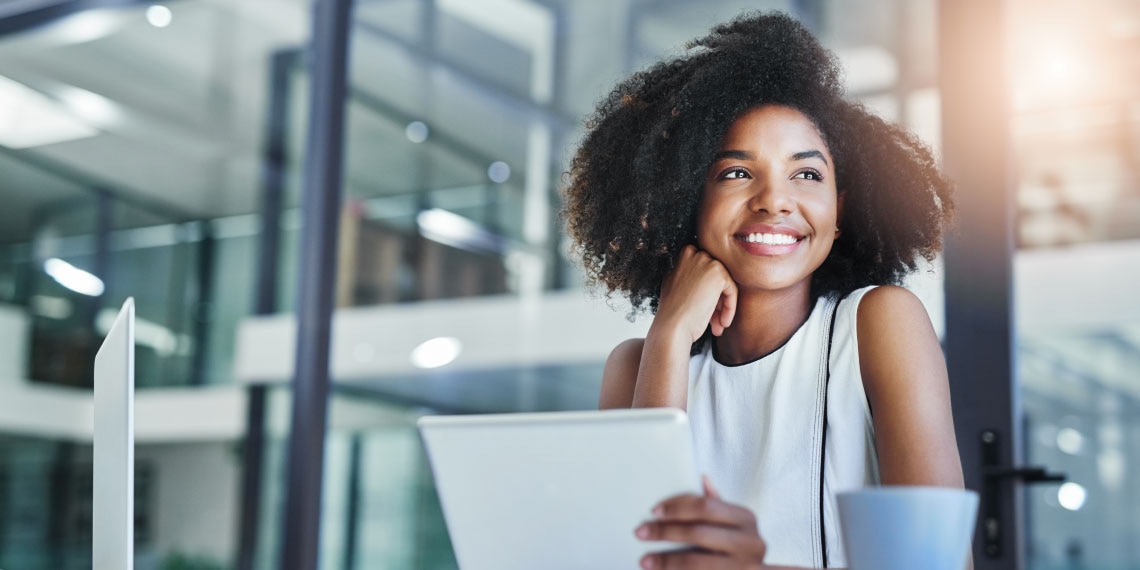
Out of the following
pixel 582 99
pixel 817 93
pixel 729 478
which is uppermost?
pixel 582 99

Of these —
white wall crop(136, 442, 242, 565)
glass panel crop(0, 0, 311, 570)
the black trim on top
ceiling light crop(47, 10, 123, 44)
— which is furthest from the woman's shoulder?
ceiling light crop(47, 10, 123, 44)

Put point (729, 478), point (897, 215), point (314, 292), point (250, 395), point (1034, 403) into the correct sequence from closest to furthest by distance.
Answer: point (729, 478) → point (897, 215) → point (1034, 403) → point (314, 292) → point (250, 395)

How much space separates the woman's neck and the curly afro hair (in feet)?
0.12

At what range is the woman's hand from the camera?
0.82 meters

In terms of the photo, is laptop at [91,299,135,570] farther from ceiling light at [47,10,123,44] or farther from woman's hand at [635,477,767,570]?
ceiling light at [47,10,123,44]

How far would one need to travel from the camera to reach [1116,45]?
7.68 ft

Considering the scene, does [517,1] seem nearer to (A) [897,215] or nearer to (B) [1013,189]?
(B) [1013,189]

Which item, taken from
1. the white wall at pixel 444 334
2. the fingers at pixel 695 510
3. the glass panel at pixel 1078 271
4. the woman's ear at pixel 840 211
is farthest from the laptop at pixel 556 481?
the white wall at pixel 444 334

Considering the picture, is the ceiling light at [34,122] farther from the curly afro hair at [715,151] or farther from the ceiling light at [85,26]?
the curly afro hair at [715,151]

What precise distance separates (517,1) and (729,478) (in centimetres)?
249

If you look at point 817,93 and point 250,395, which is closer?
point 817,93

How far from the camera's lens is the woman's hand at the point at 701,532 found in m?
0.82

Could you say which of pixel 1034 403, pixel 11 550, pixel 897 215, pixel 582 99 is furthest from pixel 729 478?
pixel 11 550

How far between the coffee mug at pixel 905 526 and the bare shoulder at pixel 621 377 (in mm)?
787
